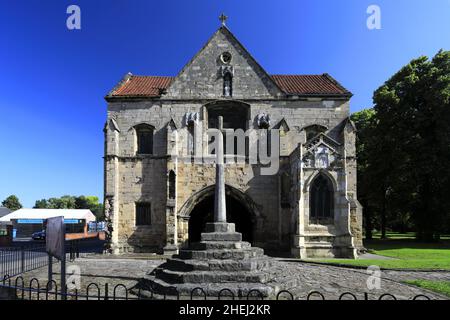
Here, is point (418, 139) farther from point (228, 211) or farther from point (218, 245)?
point (218, 245)

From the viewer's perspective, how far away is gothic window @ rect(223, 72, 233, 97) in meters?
20.5

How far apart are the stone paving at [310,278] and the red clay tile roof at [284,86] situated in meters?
10.9

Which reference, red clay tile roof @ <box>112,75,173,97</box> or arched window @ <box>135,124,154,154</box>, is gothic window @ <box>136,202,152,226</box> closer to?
arched window @ <box>135,124,154,154</box>

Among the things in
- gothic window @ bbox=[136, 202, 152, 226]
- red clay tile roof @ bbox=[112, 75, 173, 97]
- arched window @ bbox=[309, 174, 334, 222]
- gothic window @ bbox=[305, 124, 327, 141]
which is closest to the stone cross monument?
arched window @ bbox=[309, 174, 334, 222]

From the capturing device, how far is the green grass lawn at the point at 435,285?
8971 mm

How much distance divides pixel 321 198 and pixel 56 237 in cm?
1417

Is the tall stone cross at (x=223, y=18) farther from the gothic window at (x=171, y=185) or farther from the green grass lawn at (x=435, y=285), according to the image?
the green grass lawn at (x=435, y=285)

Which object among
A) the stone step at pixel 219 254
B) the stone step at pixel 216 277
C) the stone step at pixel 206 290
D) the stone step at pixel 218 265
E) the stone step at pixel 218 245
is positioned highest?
the stone step at pixel 218 245

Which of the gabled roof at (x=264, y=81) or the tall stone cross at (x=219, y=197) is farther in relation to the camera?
the gabled roof at (x=264, y=81)

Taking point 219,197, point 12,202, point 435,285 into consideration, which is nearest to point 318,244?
point 435,285

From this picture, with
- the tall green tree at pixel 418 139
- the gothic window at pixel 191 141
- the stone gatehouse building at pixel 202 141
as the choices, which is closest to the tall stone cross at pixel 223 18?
the stone gatehouse building at pixel 202 141

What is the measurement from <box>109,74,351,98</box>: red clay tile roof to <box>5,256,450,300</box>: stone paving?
35.9ft

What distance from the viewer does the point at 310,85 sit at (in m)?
22.1

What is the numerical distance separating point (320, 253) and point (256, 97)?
400 inches
